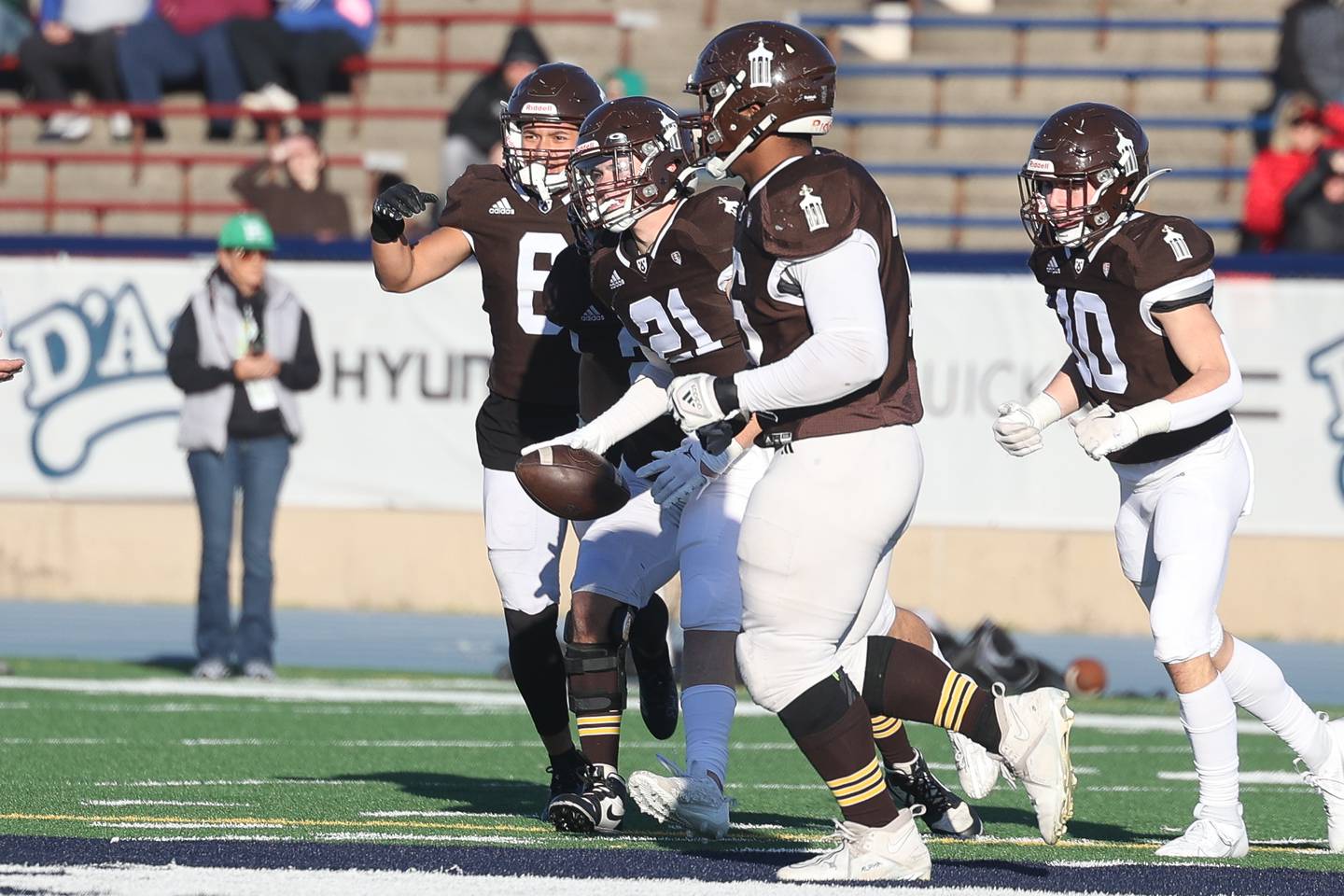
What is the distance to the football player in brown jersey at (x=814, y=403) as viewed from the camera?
161 inches

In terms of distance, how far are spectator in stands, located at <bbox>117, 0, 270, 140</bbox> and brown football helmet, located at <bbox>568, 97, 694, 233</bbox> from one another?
37.6 feet

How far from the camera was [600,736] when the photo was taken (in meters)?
5.27

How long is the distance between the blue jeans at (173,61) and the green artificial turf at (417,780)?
7669mm

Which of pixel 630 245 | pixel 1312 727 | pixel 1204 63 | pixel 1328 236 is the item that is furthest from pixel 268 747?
pixel 1204 63

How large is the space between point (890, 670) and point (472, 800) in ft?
5.03

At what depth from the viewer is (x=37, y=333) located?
1208cm

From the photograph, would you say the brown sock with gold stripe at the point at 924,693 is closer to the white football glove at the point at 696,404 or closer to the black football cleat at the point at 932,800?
the black football cleat at the point at 932,800

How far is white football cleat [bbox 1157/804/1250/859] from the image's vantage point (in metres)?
4.90

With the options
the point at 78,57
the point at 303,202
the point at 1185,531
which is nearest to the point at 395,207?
the point at 1185,531

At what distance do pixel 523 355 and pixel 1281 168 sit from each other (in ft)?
26.3

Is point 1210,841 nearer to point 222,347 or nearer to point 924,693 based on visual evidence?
point 924,693

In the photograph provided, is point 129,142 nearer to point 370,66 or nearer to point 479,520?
point 370,66

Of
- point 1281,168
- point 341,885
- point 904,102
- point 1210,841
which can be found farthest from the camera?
point 904,102

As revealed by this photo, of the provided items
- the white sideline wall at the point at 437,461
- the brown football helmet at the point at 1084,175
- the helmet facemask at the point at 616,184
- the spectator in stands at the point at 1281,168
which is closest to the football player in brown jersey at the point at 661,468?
the helmet facemask at the point at 616,184
